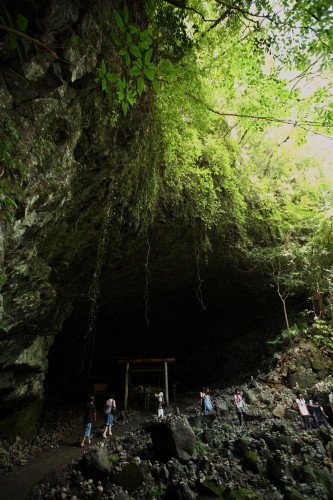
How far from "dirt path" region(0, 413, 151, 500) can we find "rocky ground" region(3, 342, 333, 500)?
326mm

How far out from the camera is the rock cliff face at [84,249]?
344 centimetres

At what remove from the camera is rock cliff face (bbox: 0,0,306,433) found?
3439mm

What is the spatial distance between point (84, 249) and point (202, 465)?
6.23 m

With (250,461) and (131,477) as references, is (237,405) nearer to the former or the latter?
(250,461)

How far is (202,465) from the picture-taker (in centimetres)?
552

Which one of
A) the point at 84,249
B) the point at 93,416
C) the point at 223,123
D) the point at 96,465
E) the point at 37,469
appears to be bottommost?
the point at 37,469

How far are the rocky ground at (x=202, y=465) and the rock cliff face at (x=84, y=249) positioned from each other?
10.3 ft

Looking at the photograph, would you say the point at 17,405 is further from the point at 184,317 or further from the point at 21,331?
the point at 184,317

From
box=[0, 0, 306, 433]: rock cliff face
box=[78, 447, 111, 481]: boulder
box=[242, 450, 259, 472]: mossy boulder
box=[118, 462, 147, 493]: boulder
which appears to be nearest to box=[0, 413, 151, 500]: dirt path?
box=[78, 447, 111, 481]: boulder

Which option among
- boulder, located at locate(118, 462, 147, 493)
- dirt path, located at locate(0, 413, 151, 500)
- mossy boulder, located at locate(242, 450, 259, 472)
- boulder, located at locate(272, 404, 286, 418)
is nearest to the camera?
boulder, located at locate(118, 462, 147, 493)

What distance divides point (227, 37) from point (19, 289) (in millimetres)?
6987

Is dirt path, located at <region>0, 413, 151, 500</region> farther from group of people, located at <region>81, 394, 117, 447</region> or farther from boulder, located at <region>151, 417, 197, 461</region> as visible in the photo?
boulder, located at <region>151, 417, 197, 461</region>

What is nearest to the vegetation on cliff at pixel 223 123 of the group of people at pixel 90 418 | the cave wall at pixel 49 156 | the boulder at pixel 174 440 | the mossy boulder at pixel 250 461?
the cave wall at pixel 49 156

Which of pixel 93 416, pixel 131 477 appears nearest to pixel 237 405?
pixel 93 416
